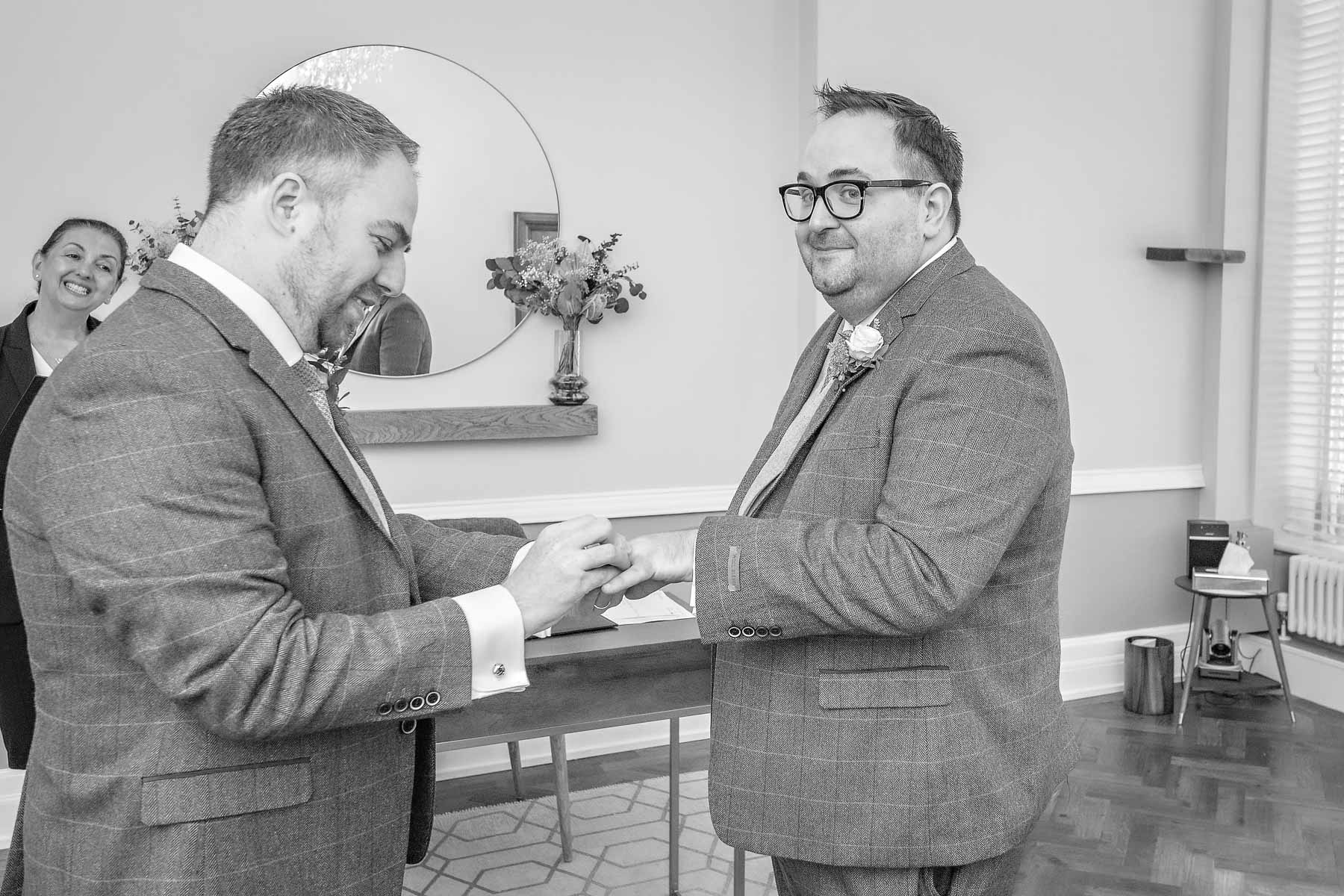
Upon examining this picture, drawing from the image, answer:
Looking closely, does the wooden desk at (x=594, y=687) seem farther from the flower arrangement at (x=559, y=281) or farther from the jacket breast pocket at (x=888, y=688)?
the flower arrangement at (x=559, y=281)

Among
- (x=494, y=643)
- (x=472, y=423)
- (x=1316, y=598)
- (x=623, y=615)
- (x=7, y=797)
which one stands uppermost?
(x=472, y=423)

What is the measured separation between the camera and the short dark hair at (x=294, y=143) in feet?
4.09

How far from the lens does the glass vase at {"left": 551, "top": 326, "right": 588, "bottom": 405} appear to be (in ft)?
12.6

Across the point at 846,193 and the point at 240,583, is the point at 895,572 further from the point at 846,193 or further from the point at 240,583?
the point at 240,583

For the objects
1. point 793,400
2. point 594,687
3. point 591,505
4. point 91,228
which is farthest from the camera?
point 591,505

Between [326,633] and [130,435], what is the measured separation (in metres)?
0.28

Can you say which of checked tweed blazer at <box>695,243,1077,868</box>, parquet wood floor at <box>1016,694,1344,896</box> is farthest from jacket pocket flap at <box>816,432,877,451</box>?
parquet wood floor at <box>1016,694,1344,896</box>

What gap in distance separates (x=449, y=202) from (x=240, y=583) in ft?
9.31

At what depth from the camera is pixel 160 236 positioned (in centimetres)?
307

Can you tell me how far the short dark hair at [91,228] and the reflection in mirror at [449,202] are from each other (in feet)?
2.43

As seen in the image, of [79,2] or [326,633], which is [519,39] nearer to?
[79,2]

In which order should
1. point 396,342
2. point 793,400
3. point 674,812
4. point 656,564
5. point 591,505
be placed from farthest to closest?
point 591,505 → point 396,342 → point 674,812 → point 793,400 → point 656,564

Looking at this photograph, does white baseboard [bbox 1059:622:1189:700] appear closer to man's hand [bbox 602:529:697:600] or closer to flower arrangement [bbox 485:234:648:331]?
flower arrangement [bbox 485:234:648:331]

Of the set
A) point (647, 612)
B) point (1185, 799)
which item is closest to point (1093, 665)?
point (1185, 799)
